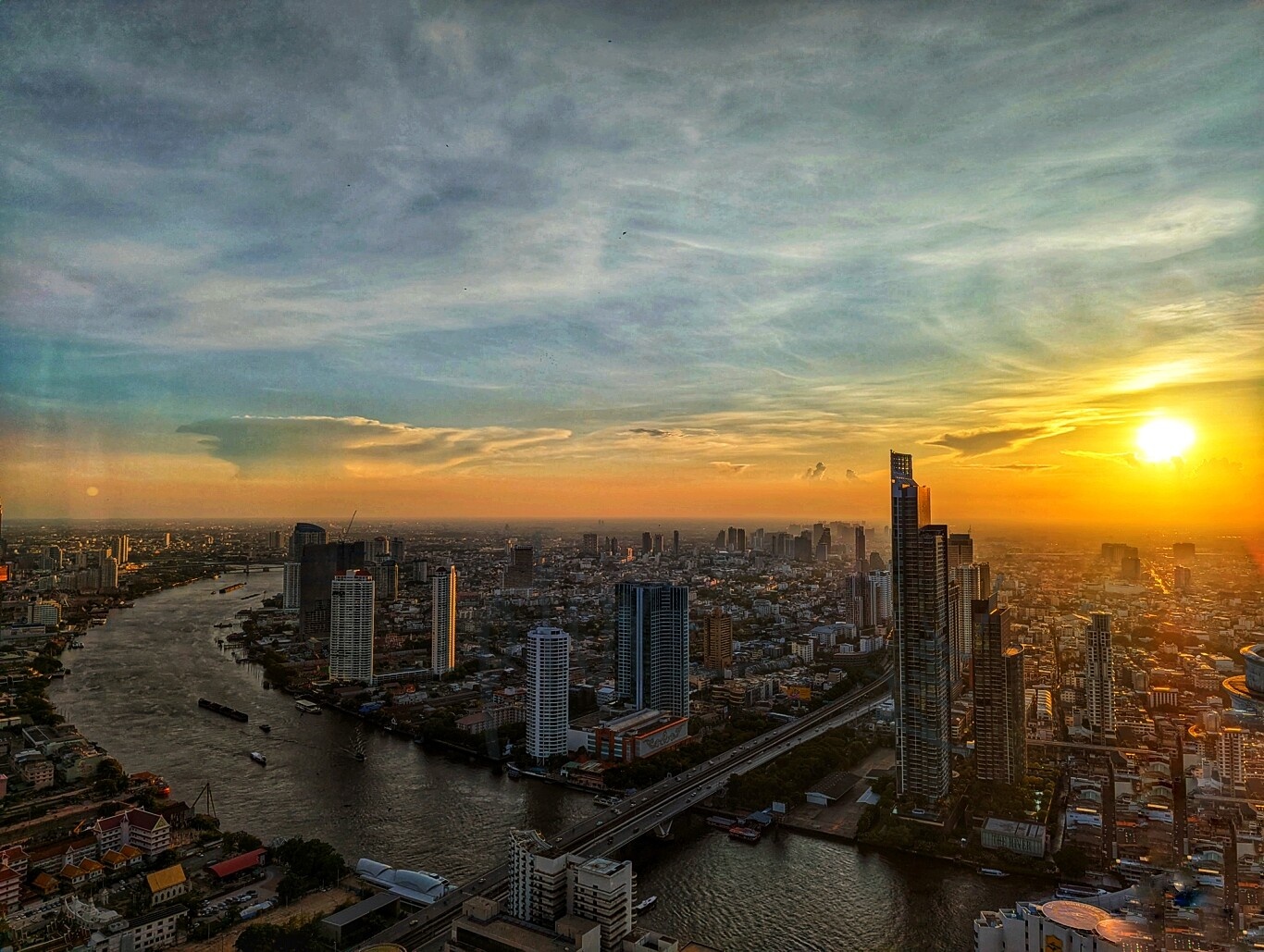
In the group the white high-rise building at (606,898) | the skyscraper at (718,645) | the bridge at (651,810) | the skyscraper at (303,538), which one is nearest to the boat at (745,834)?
the bridge at (651,810)

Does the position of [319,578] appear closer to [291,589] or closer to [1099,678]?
[291,589]

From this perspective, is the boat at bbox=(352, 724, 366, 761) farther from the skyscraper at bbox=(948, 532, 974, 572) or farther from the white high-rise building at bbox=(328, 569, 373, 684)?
the skyscraper at bbox=(948, 532, 974, 572)

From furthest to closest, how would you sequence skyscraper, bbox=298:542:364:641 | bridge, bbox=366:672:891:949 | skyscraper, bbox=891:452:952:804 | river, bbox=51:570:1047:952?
1. skyscraper, bbox=298:542:364:641
2. skyscraper, bbox=891:452:952:804
3. river, bbox=51:570:1047:952
4. bridge, bbox=366:672:891:949

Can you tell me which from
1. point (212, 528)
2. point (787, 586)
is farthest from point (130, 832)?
point (787, 586)

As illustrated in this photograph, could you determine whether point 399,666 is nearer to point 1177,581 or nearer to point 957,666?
point 957,666

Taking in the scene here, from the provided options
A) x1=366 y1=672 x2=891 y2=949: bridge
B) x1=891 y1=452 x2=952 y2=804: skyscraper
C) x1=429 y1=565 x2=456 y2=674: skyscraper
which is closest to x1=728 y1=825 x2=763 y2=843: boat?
x1=366 y1=672 x2=891 y2=949: bridge

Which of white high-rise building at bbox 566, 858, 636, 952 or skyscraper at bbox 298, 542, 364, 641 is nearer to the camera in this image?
white high-rise building at bbox 566, 858, 636, 952

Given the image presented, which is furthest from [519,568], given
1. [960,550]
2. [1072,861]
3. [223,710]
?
[1072,861]

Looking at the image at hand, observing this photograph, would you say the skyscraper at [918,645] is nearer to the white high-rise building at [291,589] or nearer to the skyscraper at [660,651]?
the skyscraper at [660,651]
